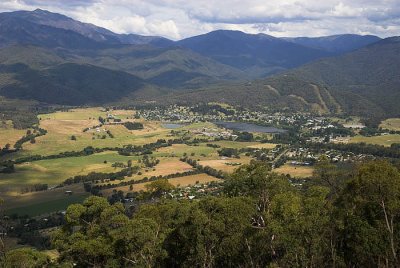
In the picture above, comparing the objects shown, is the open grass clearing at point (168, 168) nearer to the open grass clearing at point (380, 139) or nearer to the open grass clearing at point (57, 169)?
the open grass clearing at point (57, 169)

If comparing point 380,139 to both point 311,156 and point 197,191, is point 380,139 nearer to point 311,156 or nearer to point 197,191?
point 311,156

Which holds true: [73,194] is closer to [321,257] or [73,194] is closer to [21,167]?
Answer: [21,167]

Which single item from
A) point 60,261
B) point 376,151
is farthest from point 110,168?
point 60,261

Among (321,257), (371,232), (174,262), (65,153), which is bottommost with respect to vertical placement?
(65,153)

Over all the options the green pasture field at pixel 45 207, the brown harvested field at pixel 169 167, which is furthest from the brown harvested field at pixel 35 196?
the brown harvested field at pixel 169 167

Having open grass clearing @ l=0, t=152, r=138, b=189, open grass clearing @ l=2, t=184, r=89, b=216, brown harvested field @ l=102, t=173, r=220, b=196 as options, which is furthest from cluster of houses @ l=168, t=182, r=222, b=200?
open grass clearing @ l=0, t=152, r=138, b=189

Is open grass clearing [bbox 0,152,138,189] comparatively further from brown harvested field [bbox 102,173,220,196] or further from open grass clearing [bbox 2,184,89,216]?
brown harvested field [bbox 102,173,220,196]
